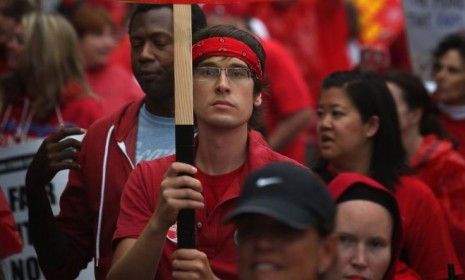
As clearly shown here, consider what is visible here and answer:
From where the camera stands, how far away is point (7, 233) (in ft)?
22.7

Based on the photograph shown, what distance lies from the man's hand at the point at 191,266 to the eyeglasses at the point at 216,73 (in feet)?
2.49

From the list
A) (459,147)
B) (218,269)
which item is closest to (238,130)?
(218,269)

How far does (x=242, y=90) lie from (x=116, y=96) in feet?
18.0

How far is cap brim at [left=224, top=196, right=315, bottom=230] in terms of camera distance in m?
4.55

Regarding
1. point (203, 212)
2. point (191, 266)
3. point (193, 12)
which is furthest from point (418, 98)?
point (191, 266)

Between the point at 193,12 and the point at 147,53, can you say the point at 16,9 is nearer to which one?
the point at 193,12

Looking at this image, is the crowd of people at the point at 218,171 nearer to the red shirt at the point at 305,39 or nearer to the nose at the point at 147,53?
the nose at the point at 147,53

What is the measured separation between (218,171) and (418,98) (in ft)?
12.6

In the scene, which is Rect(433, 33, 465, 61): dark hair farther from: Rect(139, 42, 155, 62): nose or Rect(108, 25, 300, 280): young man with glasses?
Rect(108, 25, 300, 280): young man with glasses

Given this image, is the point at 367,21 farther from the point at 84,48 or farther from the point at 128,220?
the point at 128,220

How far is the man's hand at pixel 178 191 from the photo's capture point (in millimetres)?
5262

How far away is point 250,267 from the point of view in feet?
15.3

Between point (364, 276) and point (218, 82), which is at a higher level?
point (218, 82)

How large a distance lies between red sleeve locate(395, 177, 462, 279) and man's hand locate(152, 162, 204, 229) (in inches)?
79.4
